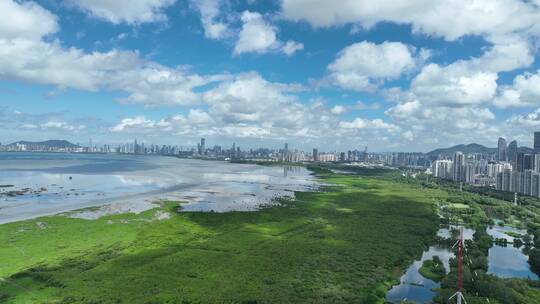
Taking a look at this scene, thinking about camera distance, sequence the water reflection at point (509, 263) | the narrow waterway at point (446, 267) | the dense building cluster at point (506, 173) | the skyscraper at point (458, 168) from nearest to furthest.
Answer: the narrow waterway at point (446, 267) → the water reflection at point (509, 263) → the dense building cluster at point (506, 173) → the skyscraper at point (458, 168)

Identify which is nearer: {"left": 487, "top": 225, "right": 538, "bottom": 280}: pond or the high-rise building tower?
{"left": 487, "top": 225, "right": 538, "bottom": 280}: pond

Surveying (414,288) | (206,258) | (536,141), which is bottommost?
(414,288)

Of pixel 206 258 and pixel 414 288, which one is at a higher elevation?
pixel 206 258

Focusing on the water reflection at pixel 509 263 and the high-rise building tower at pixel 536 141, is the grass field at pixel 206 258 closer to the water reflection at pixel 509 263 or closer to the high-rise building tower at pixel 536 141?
the water reflection at pixel 509 263

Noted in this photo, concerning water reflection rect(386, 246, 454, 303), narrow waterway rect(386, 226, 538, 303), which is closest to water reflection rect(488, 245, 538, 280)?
narrow waterway rect(386, 226, 538, 303)

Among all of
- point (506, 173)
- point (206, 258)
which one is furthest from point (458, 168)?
point (206, 258)

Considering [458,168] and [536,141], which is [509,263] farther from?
[536,141]

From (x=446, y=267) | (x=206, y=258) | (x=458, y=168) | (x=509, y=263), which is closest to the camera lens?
(x=206, y=258)

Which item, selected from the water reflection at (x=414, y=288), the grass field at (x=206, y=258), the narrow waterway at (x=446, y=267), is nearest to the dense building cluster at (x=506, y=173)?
the narrow waterway at (x=446, y=267)

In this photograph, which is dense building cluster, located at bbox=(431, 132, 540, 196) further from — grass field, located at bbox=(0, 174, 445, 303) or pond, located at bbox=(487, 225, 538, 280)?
grass field, located at bbox=(0, 174, 445, 303)
